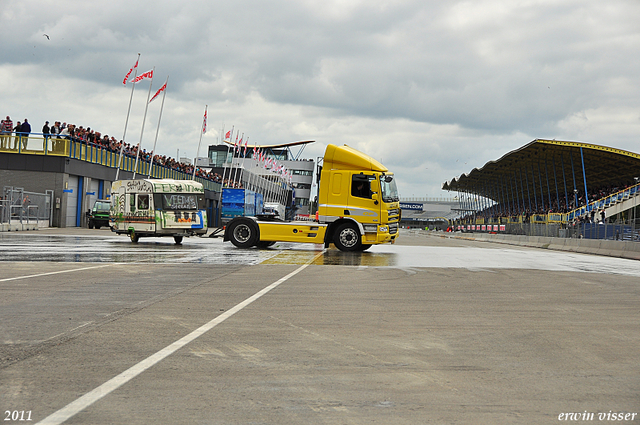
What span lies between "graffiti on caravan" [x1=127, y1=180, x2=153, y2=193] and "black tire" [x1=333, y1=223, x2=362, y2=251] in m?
7.97

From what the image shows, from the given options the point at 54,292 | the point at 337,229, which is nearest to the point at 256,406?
the point at 54,292

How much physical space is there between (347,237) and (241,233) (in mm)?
3924

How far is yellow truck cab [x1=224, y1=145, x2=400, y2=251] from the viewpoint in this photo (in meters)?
22.0

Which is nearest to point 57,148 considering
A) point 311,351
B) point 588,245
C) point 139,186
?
point 139,186

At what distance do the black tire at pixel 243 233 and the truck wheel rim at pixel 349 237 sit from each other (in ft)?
10.4

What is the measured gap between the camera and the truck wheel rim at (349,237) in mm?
22281

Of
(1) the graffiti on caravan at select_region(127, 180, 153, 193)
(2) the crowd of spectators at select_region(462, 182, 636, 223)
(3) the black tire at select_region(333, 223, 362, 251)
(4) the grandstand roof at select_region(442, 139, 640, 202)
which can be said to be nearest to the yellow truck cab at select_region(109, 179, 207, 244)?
(1) the graffiti on caravan at select_region(127, 180, 153, 193)

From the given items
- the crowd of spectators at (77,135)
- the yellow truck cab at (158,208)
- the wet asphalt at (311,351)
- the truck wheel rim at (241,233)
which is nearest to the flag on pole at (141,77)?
the crowd of spectators at (77,135)

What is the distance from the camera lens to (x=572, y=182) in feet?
267

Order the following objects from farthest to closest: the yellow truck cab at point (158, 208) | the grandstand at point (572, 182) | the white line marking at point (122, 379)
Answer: the grandstand at point (572, 182) → the yellow truck cab at point (158, 208) → the white line marking at point (122, 379)

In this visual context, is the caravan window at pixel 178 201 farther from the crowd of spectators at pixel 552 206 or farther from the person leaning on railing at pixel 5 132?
the crowd of spectators at pixel 552 206

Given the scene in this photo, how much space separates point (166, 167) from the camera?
207ft

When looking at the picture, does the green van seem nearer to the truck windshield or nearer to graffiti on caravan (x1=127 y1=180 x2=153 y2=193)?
graffiti on caravan (x1=127 y1=180 x2=153 y2=193)

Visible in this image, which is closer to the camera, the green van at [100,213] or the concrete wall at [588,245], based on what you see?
the concrete wall at [588,245]
